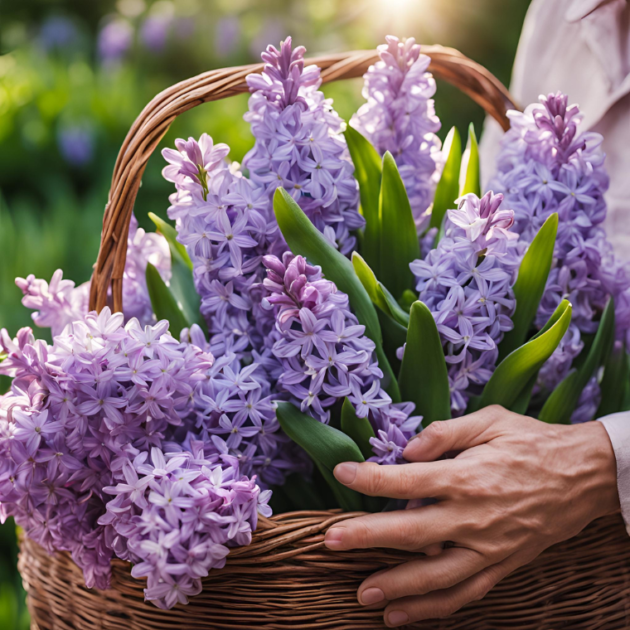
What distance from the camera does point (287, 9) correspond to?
3117 millimetres

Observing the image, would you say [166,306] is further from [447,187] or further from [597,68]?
[597,68]

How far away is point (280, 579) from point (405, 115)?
1.56 ft

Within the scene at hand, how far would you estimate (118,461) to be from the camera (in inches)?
20.3

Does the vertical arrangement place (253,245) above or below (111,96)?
below

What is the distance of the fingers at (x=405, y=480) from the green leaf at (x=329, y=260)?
8cm

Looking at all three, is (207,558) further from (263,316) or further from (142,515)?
(263,316)

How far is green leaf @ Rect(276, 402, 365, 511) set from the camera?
545 millimetres

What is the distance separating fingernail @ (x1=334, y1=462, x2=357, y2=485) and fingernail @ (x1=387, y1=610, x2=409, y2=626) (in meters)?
0.12

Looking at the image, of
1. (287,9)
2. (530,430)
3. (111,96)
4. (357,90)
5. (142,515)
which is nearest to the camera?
(142,515)

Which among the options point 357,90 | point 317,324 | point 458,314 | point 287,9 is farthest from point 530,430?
point 287,9

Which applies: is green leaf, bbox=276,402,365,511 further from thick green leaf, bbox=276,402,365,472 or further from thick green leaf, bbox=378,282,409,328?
thick green leaf, bbox=378,282,409,328

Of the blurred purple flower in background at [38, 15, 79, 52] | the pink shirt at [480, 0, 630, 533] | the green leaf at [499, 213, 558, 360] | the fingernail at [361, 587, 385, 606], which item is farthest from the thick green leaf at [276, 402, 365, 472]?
the blurred purple flower in background at [38, 15, 79, 52]

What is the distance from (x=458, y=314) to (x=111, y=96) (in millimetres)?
1567

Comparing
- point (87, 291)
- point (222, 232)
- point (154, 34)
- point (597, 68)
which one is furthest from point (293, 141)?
point (154, 34)
